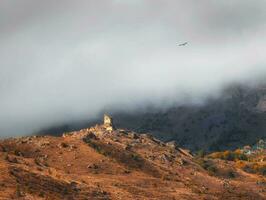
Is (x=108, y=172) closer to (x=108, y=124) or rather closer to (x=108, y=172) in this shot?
(x=108, y=172)

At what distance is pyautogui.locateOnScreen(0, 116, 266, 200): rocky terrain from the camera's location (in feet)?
279

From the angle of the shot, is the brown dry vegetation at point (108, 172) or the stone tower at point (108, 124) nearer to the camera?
the brown dry vegetation at point (108, 172)

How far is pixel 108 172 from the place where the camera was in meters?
106

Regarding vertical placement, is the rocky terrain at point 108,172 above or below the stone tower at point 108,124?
below

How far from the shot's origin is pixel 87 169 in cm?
10481

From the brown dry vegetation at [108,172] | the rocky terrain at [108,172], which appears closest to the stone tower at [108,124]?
the rocky terrain at [108,172]

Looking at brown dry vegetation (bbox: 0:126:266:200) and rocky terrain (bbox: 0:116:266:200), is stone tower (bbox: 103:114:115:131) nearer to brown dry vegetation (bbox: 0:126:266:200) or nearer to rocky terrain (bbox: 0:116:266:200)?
rocky terrain (bbox: 0:116:266:200)

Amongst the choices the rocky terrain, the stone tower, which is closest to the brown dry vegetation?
the rocky terrain

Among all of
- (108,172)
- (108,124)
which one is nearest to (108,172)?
(108,172)

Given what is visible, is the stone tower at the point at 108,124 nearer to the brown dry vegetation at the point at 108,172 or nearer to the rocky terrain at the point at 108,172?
the rocky terrain at the point at 108,172

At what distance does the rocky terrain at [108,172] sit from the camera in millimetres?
84938

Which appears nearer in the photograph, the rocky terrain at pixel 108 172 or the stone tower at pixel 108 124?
the rocky terrain at pixel 108 172

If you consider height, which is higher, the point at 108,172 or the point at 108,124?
the point at 108,124

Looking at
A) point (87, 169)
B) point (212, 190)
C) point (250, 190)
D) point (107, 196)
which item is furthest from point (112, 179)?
point (250, 190)
